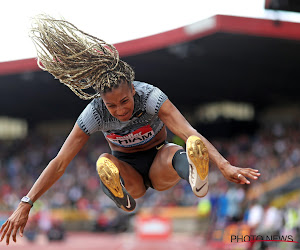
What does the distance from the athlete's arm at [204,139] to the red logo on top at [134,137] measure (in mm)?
365

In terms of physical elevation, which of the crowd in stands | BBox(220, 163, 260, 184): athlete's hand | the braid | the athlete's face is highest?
the braid

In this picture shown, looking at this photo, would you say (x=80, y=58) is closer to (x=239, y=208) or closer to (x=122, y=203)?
(x=122, y=203)

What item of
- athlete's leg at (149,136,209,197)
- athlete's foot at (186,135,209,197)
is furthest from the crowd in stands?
athlete's foot at (186,135,209,197)

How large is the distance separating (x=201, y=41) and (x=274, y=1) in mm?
2924

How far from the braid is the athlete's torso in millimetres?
155

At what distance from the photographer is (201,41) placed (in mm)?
13539

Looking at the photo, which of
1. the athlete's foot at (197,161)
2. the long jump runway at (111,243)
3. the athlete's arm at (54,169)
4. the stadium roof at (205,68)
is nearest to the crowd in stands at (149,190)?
the long jump runway at (111,243)

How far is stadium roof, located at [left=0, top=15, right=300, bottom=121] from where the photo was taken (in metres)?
12.5

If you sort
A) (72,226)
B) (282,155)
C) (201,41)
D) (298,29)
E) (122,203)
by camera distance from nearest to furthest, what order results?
1. (122,203)
2. (298,29)
3. (201,41)
4. (282,155)
5. (72,226)

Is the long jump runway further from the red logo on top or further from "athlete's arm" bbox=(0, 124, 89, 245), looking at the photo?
"athlete's arm" bbox=(0, 124, 89, 245)

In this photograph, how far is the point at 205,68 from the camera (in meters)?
16.5

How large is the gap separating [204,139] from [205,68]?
13024mm

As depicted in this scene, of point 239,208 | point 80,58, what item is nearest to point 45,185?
point 80,58

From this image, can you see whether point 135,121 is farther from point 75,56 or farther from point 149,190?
point 149,190
